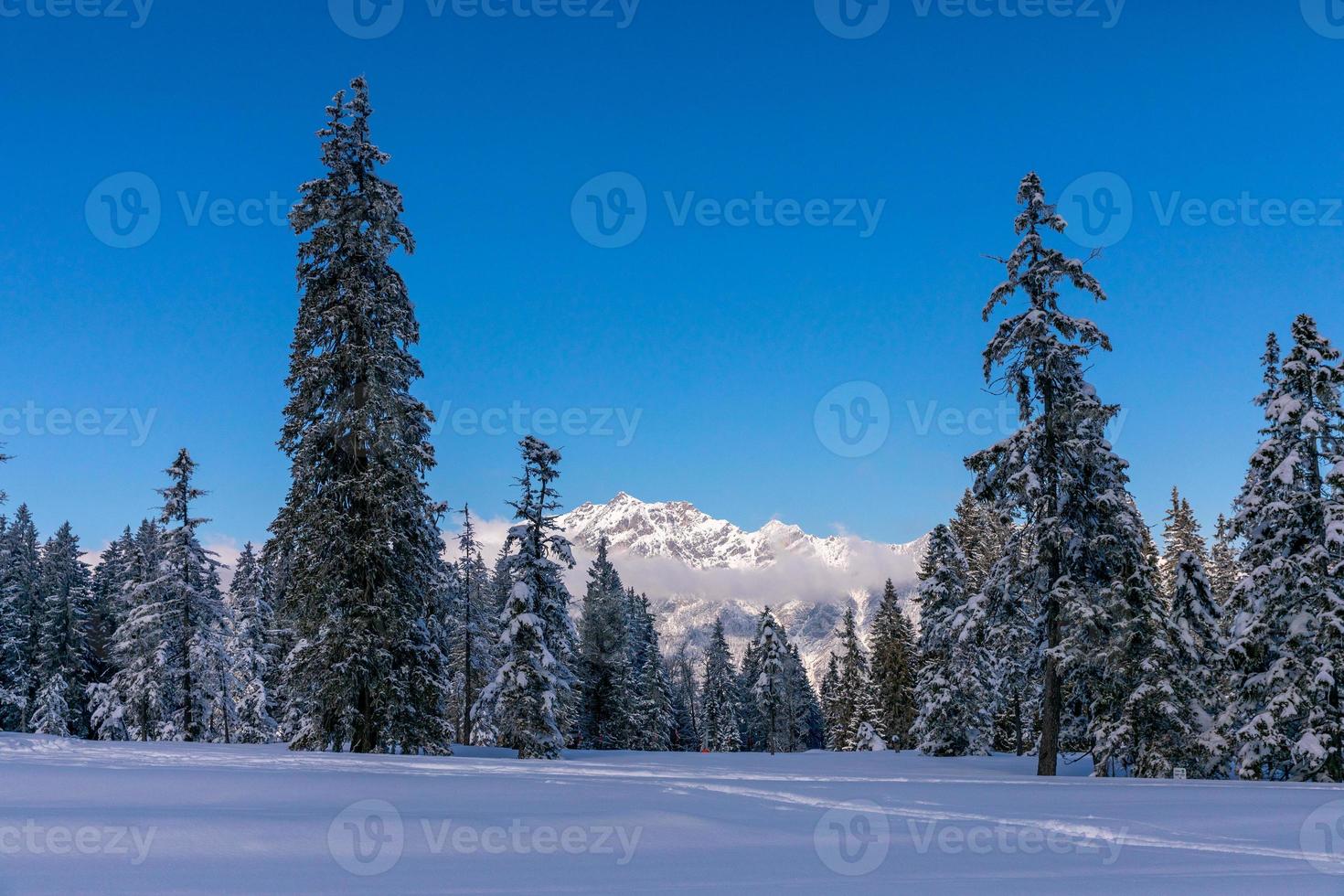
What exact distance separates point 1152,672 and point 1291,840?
1608 cm

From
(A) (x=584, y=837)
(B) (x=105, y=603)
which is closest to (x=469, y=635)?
(B) (x=105, y=603)

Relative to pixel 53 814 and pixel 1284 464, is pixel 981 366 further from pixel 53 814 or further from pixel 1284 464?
pixel 53 814

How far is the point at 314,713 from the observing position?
20.8 meters

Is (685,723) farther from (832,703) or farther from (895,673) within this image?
(895,673)

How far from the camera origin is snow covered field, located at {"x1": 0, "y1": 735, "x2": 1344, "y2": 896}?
5.73 metres

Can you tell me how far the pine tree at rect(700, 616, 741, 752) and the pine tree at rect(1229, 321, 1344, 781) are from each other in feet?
186

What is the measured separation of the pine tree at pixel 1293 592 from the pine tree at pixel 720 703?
186 ft

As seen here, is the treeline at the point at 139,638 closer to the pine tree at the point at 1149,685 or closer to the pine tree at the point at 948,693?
the pine tree at the point at 1149,685

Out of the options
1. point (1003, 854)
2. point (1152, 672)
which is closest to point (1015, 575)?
point (1152, 672)

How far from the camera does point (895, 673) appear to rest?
186 feet

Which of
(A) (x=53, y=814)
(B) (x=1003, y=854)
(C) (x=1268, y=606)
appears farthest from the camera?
(C) (x=1268, y=606)

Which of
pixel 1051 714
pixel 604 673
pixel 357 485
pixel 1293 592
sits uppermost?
pixel 357 485

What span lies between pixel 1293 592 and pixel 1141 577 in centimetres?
395

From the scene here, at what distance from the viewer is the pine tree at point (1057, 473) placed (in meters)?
22.2
